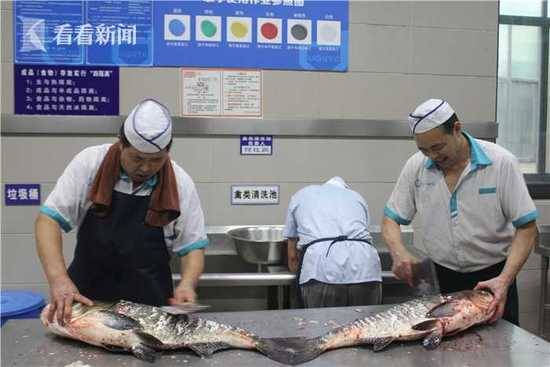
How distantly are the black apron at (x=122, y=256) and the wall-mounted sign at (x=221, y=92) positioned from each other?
150 centimetres

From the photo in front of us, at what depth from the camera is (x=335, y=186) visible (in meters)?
3.23

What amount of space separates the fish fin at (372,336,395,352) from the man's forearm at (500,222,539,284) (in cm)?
61

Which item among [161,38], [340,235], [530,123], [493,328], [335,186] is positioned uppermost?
[161,38]

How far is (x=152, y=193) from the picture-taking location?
220cm

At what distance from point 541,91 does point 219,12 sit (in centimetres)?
251

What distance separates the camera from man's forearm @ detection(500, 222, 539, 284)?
222cm

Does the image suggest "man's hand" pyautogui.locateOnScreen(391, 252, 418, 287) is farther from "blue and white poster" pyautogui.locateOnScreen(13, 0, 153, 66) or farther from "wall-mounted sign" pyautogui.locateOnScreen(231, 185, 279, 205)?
"blue and white poster" pyautogui.locateOnScreen(13, 0, 153, 66)

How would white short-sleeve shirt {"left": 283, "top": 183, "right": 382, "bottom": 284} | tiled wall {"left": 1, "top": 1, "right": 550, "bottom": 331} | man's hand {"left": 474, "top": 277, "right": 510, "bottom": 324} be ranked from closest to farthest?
man's hand {"left": 474, "top": 277, "right": 510, "bottom": 324} → white short-sleeve shirt {"left": 283, "top": 183, "right": 382, "bottom": 284} → tiled wall {"left": 1, "top": 1, "right": 550, "bottom": 331}

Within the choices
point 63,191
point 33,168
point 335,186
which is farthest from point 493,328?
point 33,168

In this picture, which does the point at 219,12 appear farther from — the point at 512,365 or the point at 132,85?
the point at 512,365

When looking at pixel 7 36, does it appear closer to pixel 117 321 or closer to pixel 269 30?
pixel 269 30

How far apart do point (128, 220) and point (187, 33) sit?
5.72 ft

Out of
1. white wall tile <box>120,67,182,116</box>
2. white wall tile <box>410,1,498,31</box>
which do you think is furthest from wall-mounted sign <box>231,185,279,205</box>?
white wall tile <box>410,1,498,31</box>

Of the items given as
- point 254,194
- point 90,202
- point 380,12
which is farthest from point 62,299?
point 380,12
